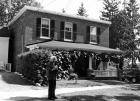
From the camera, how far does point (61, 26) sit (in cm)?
2705

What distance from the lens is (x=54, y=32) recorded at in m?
26.4

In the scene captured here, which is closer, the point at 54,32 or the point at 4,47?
the point at 54,32

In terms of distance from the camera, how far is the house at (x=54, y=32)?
2495 centimetres

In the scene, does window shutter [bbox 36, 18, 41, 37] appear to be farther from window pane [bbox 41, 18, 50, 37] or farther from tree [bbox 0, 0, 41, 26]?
tree [bbox 0, 0, 41, 26]

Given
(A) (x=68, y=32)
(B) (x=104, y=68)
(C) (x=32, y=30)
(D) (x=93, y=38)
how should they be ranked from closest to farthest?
(C) (x=32, y=30) < (B) (x=104, y=68) < (A) (x=68, y=32) < (D) (x=93, y=38)

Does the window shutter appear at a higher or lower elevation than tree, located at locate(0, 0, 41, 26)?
lower

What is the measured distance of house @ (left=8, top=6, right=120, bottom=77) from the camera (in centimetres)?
2495

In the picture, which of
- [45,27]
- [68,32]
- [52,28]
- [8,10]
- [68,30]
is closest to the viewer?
[45,27]

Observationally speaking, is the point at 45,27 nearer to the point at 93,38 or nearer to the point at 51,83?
the point at 93,38

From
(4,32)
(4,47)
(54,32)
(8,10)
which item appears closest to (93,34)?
(54,32)

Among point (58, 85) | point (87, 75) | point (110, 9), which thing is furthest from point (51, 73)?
point (110, 9)

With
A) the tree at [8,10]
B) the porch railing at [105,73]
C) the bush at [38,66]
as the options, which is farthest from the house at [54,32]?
the tree at [8,10]

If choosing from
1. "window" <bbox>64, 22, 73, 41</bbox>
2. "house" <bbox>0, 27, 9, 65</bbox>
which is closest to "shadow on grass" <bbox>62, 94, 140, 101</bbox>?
"window" <bbox>64, 22, 73, 41</bbox>

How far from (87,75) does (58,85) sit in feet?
23.8
